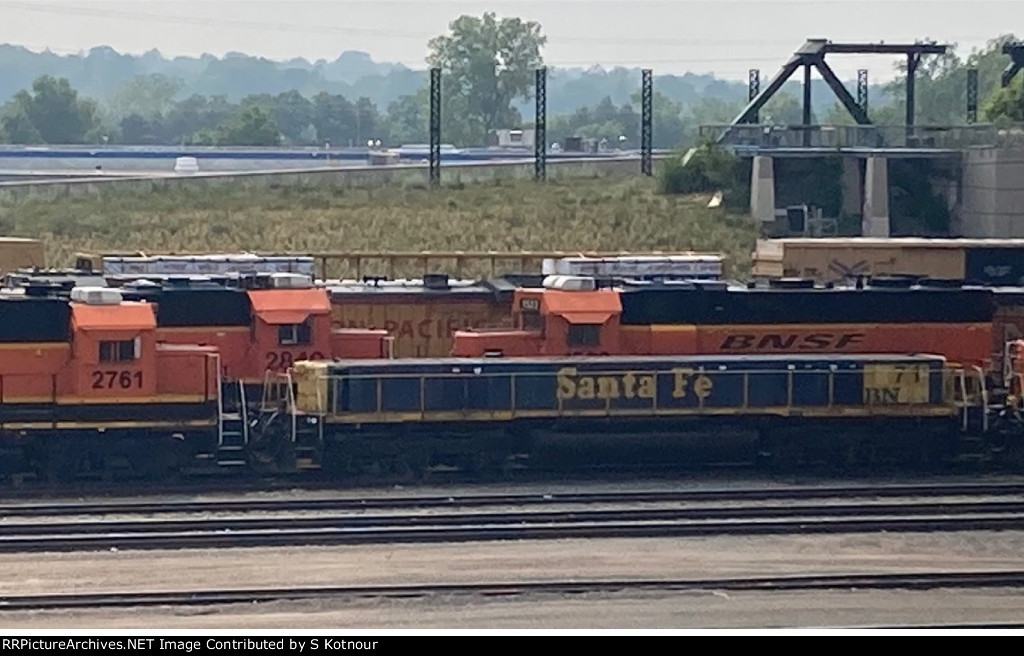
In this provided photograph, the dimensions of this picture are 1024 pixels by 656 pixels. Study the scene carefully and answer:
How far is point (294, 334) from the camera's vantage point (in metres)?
26.7

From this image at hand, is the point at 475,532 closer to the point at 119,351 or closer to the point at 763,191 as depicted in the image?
the point at 119,351

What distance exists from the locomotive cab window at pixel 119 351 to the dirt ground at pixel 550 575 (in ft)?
18.4

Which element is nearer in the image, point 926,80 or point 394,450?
point 394,450

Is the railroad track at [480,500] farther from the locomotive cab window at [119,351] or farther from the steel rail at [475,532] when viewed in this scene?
the locomotive cab window at [119,351]

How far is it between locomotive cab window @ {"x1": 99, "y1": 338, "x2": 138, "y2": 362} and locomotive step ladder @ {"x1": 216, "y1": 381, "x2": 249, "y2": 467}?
1444mm

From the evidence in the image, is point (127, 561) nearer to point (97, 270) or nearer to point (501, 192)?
point (97, 270)

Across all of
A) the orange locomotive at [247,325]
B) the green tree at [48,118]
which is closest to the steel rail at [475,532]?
the orange locomotive at [247,325]

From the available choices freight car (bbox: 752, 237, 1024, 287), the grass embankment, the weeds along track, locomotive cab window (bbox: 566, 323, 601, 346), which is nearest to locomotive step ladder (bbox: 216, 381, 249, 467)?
the weeds along track

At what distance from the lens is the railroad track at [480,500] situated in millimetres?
22469

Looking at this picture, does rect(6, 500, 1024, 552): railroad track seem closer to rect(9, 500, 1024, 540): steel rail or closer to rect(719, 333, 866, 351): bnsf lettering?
rect(9, 500, 1024, 540): steel rail
